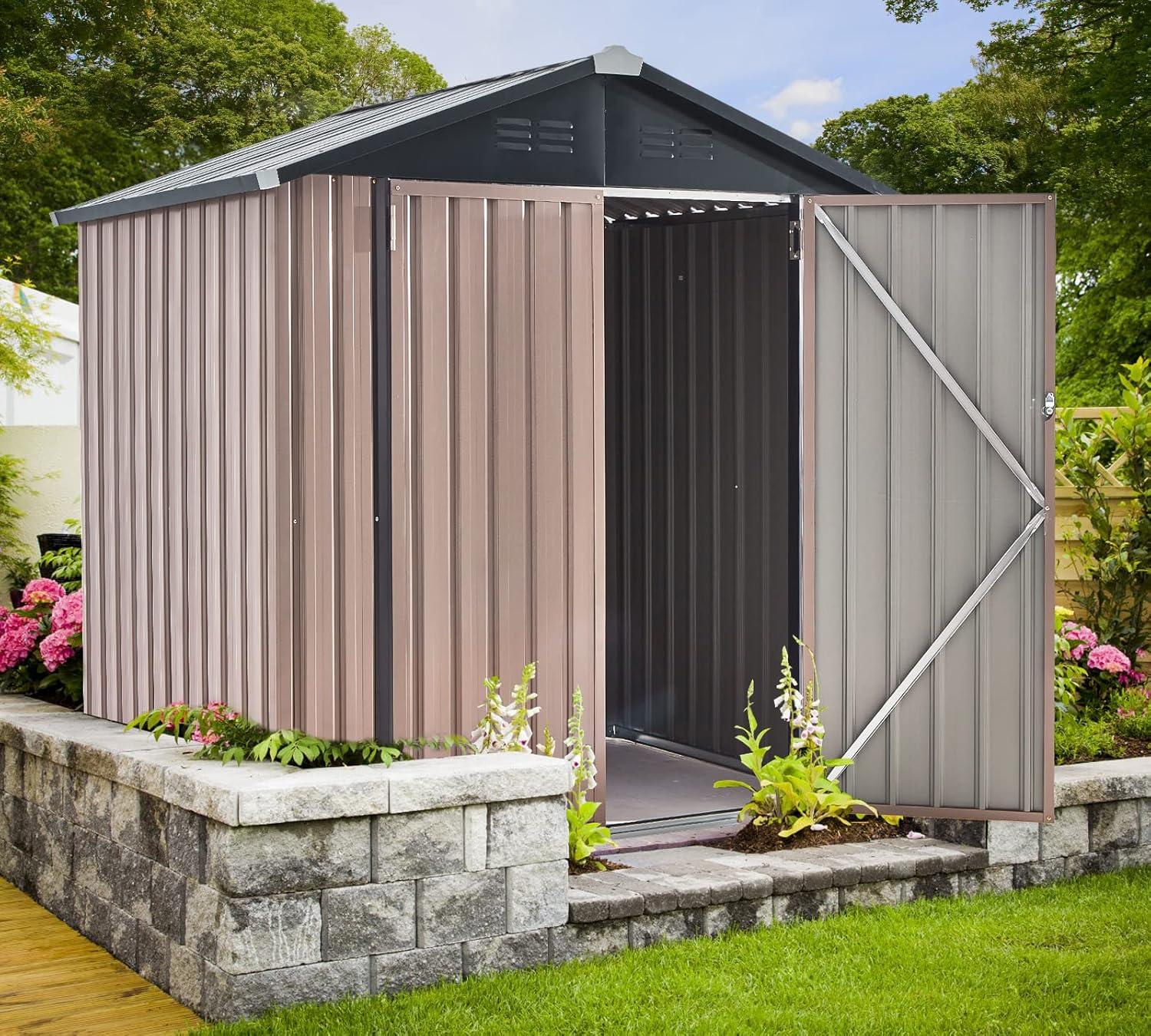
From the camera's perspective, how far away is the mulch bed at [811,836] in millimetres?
5066

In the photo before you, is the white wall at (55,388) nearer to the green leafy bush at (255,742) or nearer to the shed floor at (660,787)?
the shed floor at (660,787)

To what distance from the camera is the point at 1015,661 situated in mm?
5125

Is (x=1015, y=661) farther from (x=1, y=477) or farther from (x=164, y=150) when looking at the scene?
(x=164, y=150)

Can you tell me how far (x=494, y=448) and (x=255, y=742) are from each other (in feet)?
3.80

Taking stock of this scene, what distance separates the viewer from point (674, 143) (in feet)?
17.2

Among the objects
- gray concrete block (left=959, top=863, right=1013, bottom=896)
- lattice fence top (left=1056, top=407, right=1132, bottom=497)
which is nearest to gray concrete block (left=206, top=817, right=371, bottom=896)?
gray concrete block (left=959, top=863, right=1013, bottom=896)

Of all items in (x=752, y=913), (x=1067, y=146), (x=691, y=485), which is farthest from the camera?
(x=1067, y=146)

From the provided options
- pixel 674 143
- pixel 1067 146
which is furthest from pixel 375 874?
pixel 1067 146

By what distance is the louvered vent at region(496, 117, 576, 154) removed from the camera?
16.1 feet

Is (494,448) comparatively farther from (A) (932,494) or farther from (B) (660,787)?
(B) (660,787)

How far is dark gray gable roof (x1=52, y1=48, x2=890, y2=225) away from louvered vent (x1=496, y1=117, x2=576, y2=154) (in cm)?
8

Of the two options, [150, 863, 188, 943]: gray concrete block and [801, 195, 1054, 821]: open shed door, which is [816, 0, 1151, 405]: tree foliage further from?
[150, 863, 188, 943]: gray concrete block

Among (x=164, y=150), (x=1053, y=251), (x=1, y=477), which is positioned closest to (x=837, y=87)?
(x=164, y=150)

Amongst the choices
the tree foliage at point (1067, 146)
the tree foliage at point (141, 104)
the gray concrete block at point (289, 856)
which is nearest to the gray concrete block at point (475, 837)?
the gray concrete block at point (289, 856)
